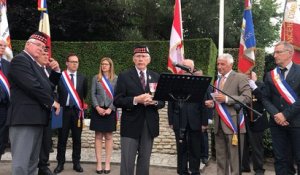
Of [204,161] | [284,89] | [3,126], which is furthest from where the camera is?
[204,161]

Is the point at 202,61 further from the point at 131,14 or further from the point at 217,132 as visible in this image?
the point at 131,14

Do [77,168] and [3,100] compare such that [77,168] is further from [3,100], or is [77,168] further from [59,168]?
[3,100]

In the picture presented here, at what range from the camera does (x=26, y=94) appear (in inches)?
177

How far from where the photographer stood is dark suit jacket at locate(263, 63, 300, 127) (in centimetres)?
506

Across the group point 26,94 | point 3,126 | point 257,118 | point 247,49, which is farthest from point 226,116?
point 3,126

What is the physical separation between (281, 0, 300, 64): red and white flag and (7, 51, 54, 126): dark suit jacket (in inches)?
183

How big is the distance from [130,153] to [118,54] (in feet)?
22.7

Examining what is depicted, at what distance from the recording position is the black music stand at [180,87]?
451cm

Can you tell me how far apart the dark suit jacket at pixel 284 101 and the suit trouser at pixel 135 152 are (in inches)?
70.7

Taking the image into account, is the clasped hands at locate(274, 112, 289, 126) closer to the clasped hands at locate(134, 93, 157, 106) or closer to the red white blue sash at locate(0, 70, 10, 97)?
the clasped hands at locate(134, 93, 157, 106)

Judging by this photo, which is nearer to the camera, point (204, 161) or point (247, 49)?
point (247, 49)

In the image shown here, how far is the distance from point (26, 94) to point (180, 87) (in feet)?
6.14

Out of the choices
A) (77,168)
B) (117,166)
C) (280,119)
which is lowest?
(117,166)

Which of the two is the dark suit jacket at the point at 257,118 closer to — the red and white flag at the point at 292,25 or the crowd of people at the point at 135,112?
the crowd of people at the point at 135,112
